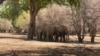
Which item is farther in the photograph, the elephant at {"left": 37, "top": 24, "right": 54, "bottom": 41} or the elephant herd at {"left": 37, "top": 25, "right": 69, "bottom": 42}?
the elephant at {"left": 37, "top": 24, "right": 54, "bottom": 41}

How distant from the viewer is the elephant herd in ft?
112

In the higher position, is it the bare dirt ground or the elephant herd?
the bare dirt ground

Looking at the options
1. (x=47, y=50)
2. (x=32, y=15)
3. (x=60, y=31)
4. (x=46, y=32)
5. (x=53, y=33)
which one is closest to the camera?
(x=47, y=50)

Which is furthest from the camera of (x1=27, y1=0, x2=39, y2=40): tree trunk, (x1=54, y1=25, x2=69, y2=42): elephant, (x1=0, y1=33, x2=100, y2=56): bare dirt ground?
(x1=27, y1=0, x2=39, y2=40): tree trunk

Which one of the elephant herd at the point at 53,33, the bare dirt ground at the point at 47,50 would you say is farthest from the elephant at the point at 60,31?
the bare dirt ground at the point at 47,50

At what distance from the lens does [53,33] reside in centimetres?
3462

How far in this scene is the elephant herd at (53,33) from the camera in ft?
112

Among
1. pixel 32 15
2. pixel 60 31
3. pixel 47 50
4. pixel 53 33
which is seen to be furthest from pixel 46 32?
pixel 47 50

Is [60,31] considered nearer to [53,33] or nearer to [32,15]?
[53,33]

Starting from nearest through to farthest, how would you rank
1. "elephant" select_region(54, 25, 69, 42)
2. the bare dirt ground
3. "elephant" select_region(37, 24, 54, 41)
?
the bare dirt ground → "elephant" select_region(54, 25, 69, 42) → "elephant" select_region(37, 24, 54, 41)

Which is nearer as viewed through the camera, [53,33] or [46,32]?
[53,33]

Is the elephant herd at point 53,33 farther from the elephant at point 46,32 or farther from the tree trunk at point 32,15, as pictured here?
the tree trunk at point 32,15

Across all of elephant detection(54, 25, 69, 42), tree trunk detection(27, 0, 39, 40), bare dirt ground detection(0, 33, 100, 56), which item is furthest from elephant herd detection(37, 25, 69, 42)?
bare dirt ground detection(0, 33, 100, 56)

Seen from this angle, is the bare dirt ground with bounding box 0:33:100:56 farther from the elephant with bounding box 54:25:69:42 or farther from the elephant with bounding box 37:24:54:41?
the elephant with bounding box 37:24:54:41
